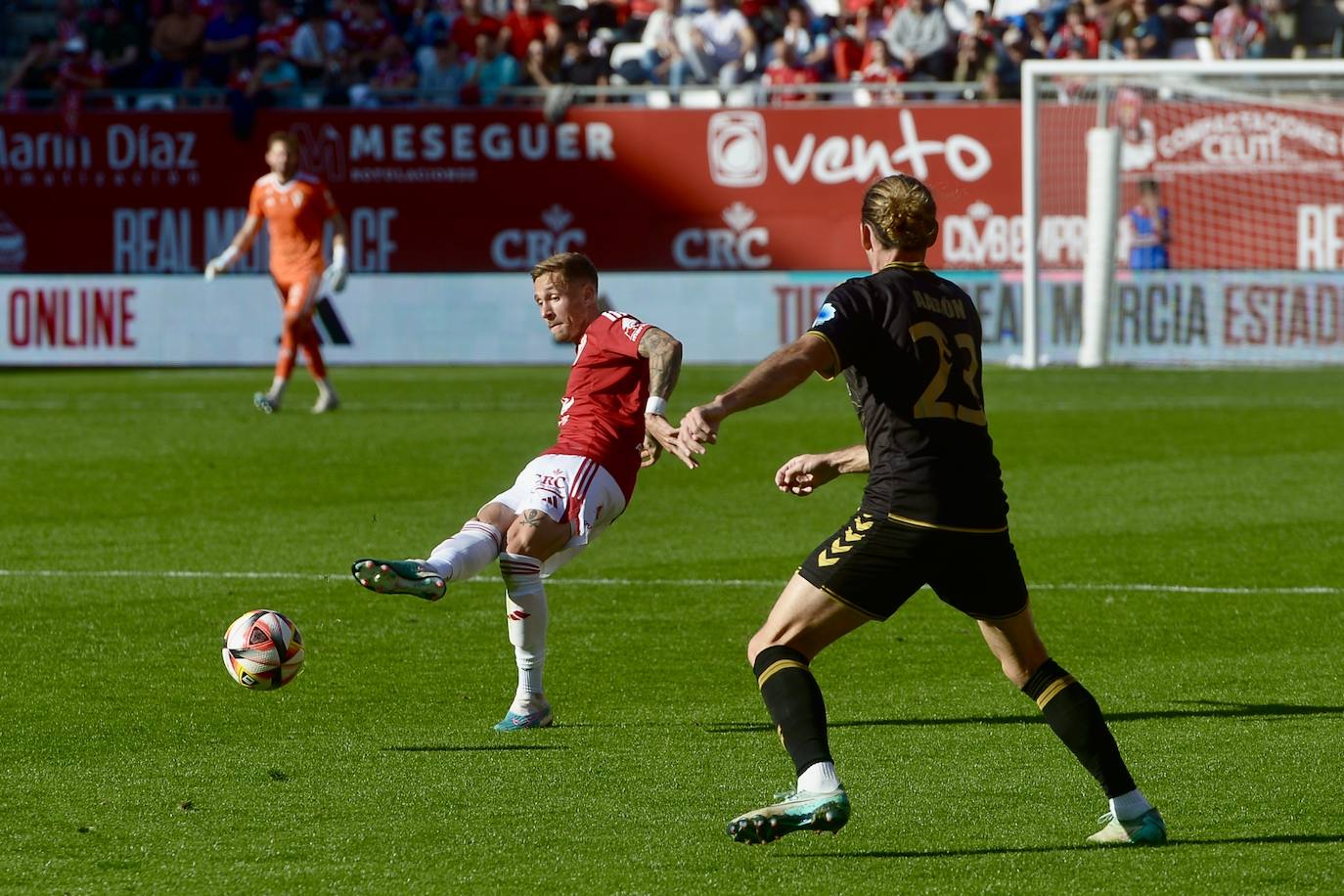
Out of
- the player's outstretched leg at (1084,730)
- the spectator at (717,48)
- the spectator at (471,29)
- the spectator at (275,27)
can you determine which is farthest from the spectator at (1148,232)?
the player's outstretched leg at (1084,730)

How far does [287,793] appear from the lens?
573cm

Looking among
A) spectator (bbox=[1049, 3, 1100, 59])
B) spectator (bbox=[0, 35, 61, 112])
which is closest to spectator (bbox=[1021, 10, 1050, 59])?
spectator (bbox=[1049, 3, 1100, 59])

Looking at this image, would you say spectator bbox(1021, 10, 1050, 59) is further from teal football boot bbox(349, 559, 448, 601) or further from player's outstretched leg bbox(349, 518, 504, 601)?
teal football boot bbox(349, 559, 448, 601)

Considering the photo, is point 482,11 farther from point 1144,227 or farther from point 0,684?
point 0,684

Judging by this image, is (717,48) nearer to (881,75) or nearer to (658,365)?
(881,75)

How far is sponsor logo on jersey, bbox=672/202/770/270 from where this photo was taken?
1041 inches

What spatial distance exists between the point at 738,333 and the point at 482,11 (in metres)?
8.31

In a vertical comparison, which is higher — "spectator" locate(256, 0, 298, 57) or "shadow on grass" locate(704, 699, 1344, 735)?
"spectator" locate(256, 0, 298, 57)

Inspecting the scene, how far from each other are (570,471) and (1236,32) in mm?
21594

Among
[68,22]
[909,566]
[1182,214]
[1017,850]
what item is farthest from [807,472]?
[68,22]

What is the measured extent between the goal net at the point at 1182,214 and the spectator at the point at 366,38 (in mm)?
9328

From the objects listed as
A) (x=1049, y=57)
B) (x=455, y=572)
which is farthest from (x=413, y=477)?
(x=1049, y=57)

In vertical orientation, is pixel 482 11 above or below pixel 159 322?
above

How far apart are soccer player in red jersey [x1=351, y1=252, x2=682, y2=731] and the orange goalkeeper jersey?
10.9 metres
